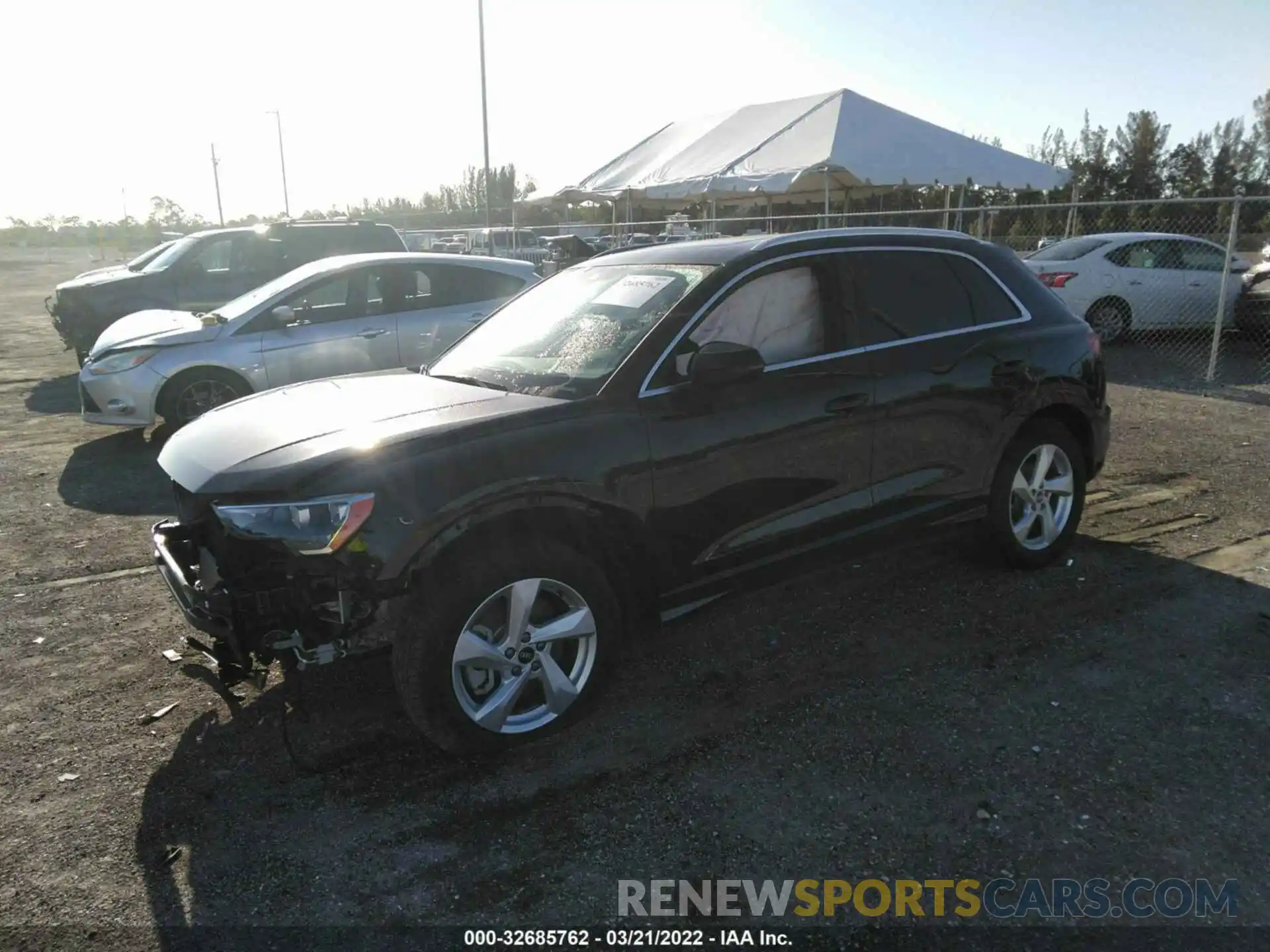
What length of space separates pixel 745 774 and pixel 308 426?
2043 millimetres

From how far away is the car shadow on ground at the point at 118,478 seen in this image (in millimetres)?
6521

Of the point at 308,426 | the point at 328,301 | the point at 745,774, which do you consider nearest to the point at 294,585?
the point at 308,426

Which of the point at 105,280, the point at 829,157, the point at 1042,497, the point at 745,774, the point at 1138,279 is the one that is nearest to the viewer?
the point at 745,774

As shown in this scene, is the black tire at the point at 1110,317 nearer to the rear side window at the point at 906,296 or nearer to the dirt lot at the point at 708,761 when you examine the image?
the dirt lot at the point at 708,761

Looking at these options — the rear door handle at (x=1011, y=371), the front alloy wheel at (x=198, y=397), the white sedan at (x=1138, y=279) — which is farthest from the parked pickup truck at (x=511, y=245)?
the rear door handle at (x=1011, y=371)

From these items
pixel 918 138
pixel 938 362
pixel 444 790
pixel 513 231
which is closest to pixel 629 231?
pixel 513 231

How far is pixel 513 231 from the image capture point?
76.4 ft

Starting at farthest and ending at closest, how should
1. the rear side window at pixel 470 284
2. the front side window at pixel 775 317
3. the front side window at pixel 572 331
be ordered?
the rear side window at pixel 470 284, the front side window at pixel 775 317, the front side window at pixel 572 331

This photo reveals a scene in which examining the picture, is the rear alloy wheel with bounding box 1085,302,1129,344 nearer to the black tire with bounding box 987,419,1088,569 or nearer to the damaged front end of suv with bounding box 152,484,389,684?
the black tire with bounding box 987,419,1088,569

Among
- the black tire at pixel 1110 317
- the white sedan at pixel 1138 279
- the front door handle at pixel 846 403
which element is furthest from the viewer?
the black tire at pixel 1110 317

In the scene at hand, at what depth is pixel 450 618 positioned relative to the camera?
3.07m

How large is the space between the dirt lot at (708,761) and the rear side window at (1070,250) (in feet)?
27.2

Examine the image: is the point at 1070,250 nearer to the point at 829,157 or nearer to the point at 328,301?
the point at 829,157

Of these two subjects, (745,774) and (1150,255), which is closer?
(745,774)
